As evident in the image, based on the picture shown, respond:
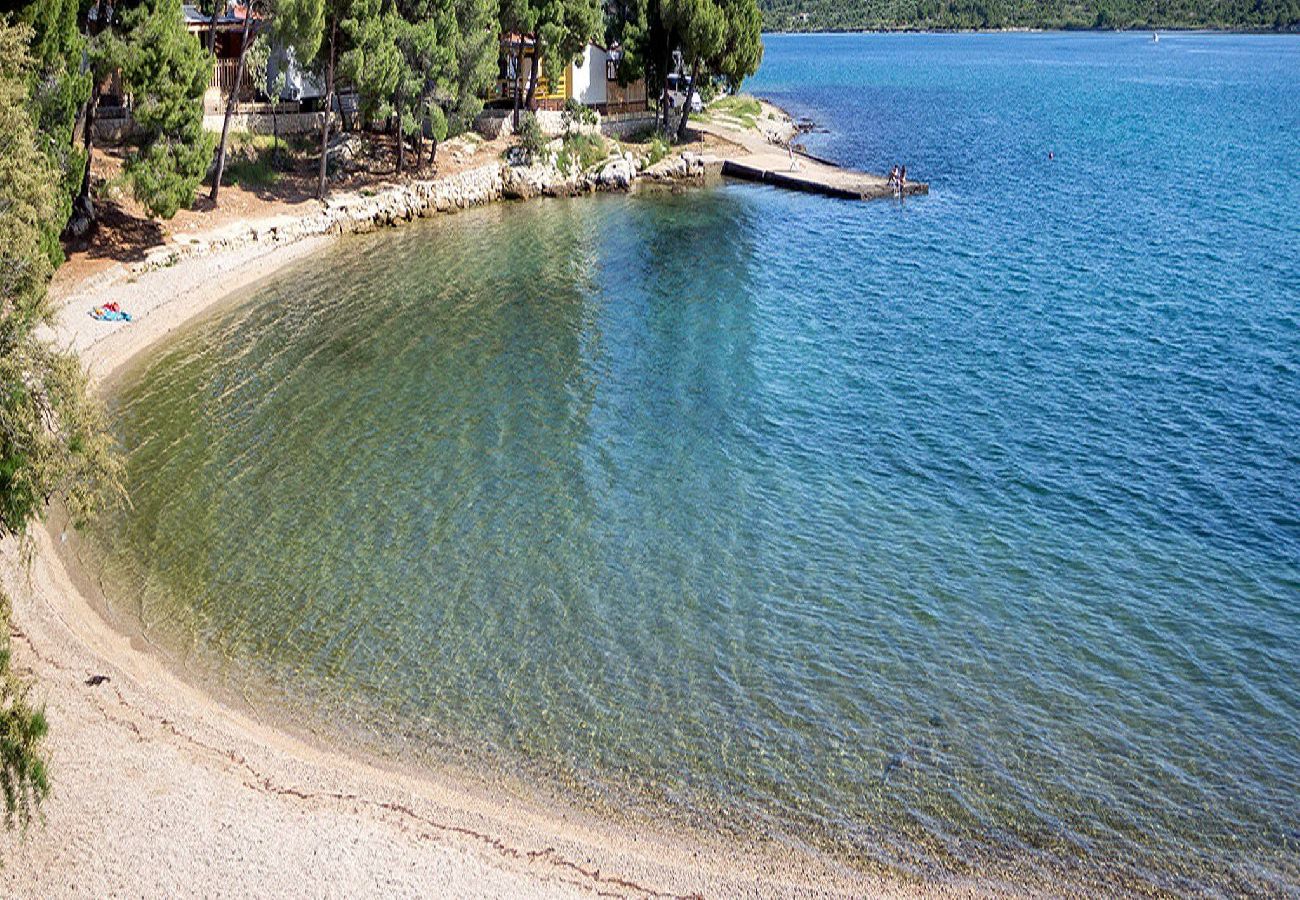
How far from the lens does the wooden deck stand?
69.2 m

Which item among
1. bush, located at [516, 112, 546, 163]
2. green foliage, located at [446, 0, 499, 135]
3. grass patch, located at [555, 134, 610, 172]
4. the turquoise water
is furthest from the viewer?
grass patch, located at [555, 134, 610, 172]

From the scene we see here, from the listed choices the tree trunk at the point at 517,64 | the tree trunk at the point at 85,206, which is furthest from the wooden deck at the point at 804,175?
the tree trunk at the point at 85,206

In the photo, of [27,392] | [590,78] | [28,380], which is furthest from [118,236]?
[590,78]

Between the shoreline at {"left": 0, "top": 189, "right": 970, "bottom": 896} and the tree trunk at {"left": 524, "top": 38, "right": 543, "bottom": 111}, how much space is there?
54.8 m

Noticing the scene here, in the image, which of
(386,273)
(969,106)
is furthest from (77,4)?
(969,106)

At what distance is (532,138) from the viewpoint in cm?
6700

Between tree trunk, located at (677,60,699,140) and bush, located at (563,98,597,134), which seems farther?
tree trunk, located at (677,60,699,140)

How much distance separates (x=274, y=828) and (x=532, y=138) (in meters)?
54.6

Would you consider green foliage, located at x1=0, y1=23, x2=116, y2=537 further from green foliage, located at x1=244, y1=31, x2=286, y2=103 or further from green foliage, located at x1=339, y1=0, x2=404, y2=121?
green foliage, located at x1=244, y1=31, x2=286, y2=103

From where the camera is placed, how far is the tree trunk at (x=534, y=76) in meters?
69.6

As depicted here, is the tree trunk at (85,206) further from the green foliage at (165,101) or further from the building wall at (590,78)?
the building wall at (590,78)

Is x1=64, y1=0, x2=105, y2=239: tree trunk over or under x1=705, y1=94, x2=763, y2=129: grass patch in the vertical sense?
under

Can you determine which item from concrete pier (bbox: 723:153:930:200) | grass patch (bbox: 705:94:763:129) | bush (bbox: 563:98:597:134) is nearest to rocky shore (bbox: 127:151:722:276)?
concrete pier (bbox: 723:153:930:200)

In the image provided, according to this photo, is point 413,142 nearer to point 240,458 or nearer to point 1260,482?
point 240,458
